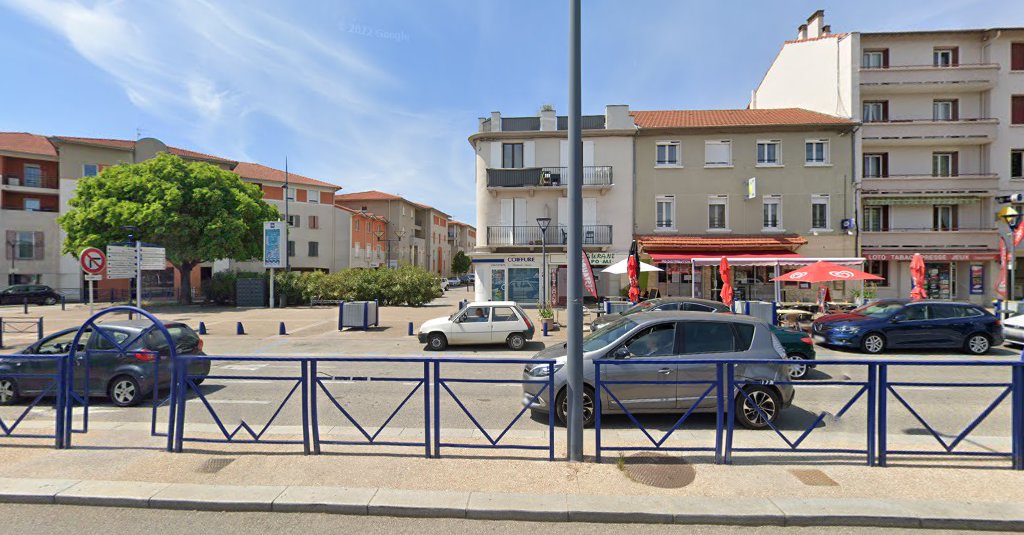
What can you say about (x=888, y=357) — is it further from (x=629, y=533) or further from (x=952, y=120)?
(x=952, y=120)

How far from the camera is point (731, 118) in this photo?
26703mm

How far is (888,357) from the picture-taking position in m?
12.1

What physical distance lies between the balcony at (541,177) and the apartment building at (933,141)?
12.9 m

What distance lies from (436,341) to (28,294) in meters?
35.0

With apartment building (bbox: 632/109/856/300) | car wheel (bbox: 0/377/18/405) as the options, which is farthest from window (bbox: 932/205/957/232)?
car wheel (bbox: 0/377/18/405)

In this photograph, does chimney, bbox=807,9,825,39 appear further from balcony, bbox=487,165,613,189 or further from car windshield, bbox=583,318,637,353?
car windshield, bbox=583,318,637,353

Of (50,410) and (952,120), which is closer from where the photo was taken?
(50,410)

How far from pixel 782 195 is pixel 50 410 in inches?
1118

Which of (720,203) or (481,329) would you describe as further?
(720,203)

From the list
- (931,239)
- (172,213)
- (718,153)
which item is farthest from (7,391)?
(931,239)

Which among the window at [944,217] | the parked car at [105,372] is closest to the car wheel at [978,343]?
the window at [944,217]

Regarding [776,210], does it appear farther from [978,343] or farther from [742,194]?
[978,343]

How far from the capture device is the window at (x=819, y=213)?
24922 millimetres

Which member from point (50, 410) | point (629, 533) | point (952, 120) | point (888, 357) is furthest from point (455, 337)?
point (952, 120)
